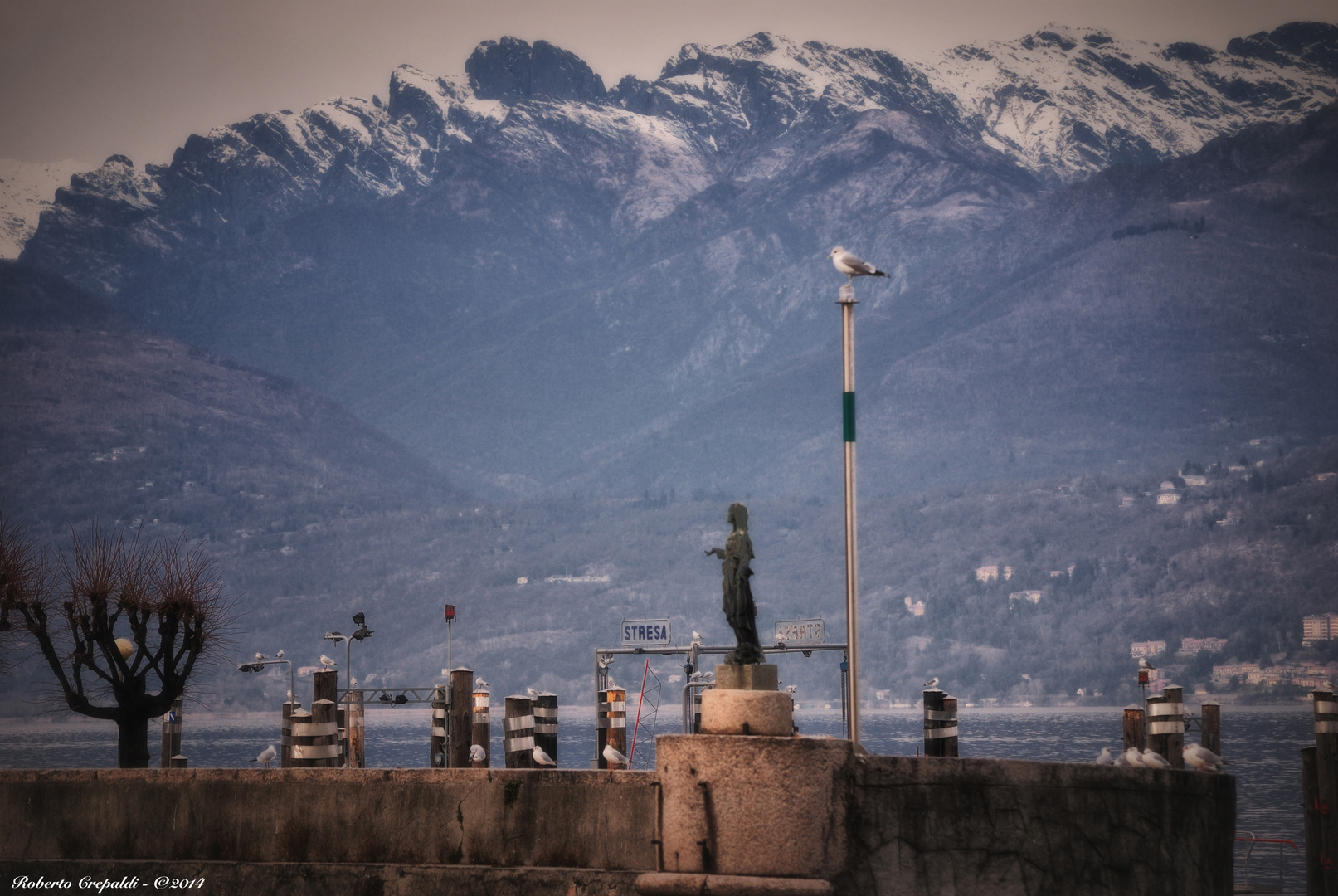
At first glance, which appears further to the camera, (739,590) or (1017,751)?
(1017,751)

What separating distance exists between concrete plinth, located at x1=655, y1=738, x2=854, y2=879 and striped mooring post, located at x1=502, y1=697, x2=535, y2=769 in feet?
39.3

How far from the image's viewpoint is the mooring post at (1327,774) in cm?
2200

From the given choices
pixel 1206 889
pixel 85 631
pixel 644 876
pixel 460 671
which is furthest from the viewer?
pixel 460 671

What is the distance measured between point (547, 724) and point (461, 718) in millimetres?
1561

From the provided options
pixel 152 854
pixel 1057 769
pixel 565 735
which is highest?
pixel 1057 769

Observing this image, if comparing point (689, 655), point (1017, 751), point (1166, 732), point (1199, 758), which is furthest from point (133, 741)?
point (1017, 751)

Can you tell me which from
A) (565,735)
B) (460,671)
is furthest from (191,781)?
(565,735)

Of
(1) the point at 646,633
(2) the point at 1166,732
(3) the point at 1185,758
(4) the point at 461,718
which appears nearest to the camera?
(3) the point at 1185,758

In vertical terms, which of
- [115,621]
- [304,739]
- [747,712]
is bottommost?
[304,739]

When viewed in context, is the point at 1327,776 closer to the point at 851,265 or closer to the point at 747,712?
the point at 851,265

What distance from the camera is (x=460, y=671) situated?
2383 cm

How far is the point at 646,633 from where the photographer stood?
37.1m

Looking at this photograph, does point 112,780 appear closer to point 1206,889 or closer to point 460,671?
point 1206,889

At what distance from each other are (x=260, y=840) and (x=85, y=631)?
8.16m
